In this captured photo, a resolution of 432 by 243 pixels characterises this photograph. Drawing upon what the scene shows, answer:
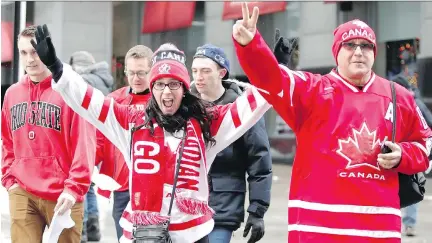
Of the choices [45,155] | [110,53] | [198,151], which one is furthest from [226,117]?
[110,53]

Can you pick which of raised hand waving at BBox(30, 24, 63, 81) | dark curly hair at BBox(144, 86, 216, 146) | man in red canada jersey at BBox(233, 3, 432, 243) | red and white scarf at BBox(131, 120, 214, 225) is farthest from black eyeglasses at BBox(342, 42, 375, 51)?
raised hand waving at BBox(30, 24, 63, 81)

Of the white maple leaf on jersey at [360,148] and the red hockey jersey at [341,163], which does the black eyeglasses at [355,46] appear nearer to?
the red hockey jersey at [341,163]

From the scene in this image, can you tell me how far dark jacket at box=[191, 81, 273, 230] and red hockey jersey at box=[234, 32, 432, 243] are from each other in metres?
1.27

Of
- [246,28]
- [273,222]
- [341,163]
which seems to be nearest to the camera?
[246,28]

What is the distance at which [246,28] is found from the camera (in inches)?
163

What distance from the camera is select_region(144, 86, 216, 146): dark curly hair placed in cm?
475

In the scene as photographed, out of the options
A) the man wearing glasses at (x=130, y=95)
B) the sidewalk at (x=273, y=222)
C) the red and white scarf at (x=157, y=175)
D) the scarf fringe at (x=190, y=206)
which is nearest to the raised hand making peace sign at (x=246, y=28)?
the red and white scarf at (x=157, y=175)

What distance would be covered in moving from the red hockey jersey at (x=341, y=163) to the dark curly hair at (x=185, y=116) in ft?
1.62

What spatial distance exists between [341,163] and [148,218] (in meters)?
1.01

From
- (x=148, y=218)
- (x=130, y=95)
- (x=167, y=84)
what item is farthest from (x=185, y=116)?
(x=130, y=95)

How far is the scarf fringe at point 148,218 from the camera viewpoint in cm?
465

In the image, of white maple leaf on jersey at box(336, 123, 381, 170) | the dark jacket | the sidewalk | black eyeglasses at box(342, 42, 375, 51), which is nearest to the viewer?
white maple leaf on jersey at box(336, 123, 381, 170)

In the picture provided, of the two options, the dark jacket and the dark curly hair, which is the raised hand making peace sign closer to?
the dark curly hair

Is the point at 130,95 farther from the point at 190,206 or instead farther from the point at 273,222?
the point at 273,222
